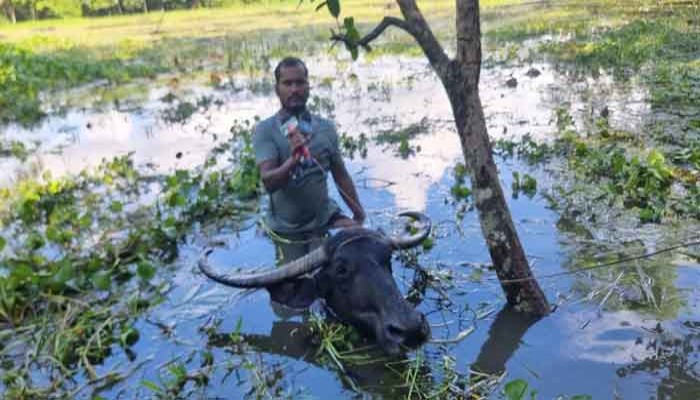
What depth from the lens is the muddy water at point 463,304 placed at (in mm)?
3234

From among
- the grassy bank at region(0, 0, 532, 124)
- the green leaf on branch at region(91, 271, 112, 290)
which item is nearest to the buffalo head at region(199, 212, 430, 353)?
the green leaf on branch at region(91, 271, 112, 290)

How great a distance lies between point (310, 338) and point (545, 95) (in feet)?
22.9

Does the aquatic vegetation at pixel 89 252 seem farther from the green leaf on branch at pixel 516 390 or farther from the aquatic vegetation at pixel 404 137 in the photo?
the green leaf on branch at pixel 516 390

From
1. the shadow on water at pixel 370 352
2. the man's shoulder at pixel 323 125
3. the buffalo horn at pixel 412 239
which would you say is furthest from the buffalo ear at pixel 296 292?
the man's shoulder at pixel 323 125

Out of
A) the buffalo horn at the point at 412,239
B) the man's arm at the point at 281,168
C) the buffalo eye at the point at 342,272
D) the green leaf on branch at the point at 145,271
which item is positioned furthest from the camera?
the green leaf on branch at the point at 145,271

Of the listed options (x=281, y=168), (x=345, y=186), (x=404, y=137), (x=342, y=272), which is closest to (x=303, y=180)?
(x=345, y=186)

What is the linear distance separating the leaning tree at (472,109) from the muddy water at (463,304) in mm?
448

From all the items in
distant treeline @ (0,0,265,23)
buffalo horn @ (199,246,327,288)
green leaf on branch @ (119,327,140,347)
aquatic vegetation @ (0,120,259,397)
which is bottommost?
green leaf on branch @ (119,327,140,347)

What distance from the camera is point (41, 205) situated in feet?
19.6

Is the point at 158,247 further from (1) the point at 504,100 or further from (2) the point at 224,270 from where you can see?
(1) the point at 504,100

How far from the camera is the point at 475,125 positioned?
3348 mm

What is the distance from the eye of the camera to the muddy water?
323 cm

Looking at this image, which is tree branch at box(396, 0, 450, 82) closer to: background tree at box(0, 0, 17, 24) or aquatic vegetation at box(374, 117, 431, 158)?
aquatic vegetation at box(374, 117, 431, 158)

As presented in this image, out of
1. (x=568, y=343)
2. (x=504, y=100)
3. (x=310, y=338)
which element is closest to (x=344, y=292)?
(x=310, y=338)
